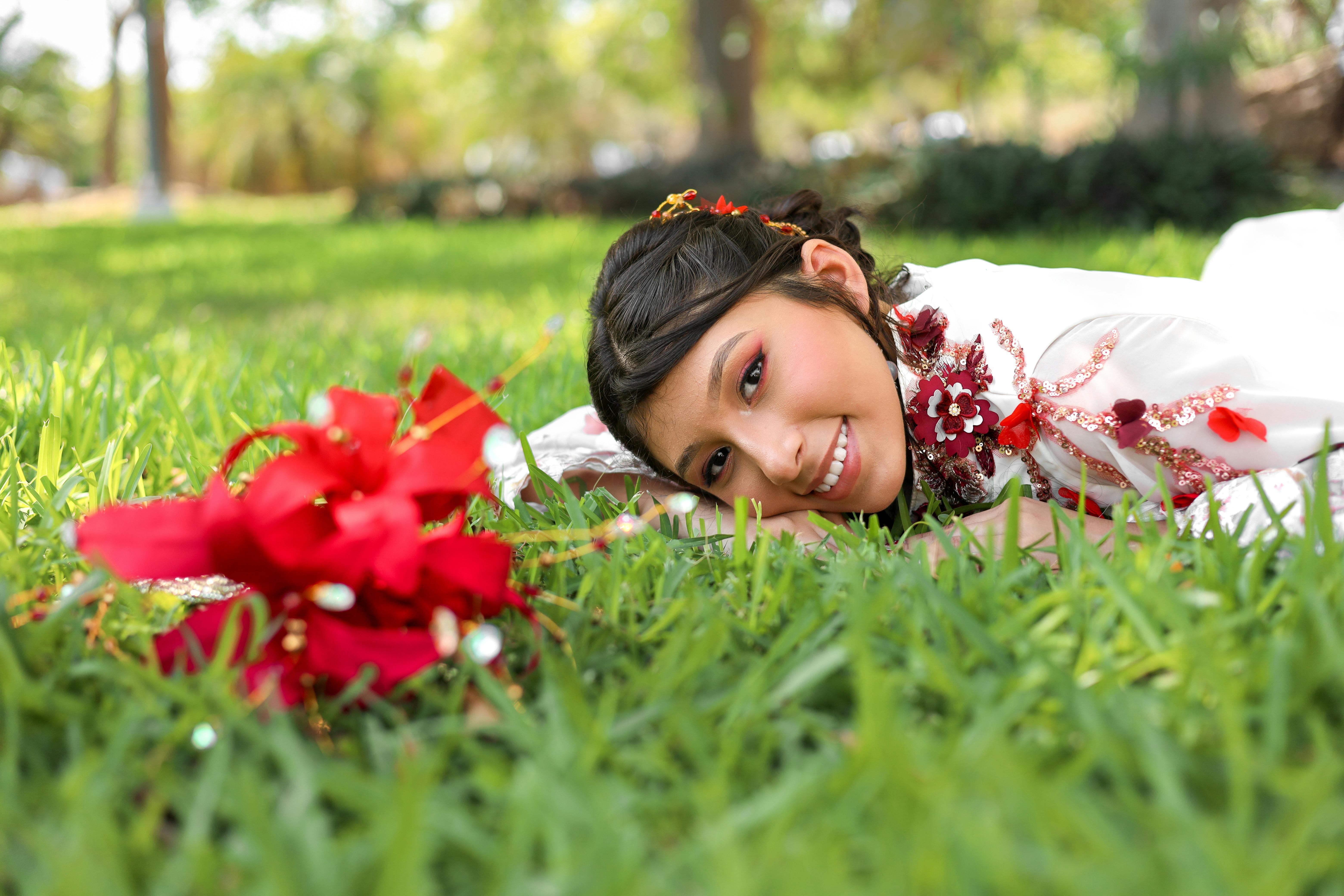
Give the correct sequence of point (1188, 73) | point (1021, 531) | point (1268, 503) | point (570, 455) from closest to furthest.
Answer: point (1268, 503)
point (1021, 531)
point (570, 455)
point (1188, 73)

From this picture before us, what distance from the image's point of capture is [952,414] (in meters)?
1.85

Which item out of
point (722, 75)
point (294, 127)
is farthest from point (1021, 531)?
point (294, 127)

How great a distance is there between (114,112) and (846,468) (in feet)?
97.6

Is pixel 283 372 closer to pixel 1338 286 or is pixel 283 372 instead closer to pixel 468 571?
pixel 468 571

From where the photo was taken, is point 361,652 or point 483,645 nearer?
point 483,645

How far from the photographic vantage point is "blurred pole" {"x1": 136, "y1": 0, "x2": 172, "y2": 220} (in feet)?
41.6

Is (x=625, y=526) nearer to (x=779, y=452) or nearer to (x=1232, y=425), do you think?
(x=779, y=452)

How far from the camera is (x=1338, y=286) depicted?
2129 mm

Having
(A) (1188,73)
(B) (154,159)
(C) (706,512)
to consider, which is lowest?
(C) (706,512)

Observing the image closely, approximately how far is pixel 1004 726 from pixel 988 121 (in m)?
25.0

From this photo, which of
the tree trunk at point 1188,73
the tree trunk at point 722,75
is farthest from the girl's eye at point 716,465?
the tree trunk at point 722,75

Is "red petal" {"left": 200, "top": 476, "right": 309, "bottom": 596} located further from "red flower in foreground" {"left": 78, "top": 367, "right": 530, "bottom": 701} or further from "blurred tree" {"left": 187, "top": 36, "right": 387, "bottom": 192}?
"blurred tree" {"left": 187, "top": 36, "right": 387, "bottom": 192}

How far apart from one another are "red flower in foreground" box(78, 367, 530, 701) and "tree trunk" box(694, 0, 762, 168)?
930 cm

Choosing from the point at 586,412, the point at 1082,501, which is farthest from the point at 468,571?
the point at 586,412
